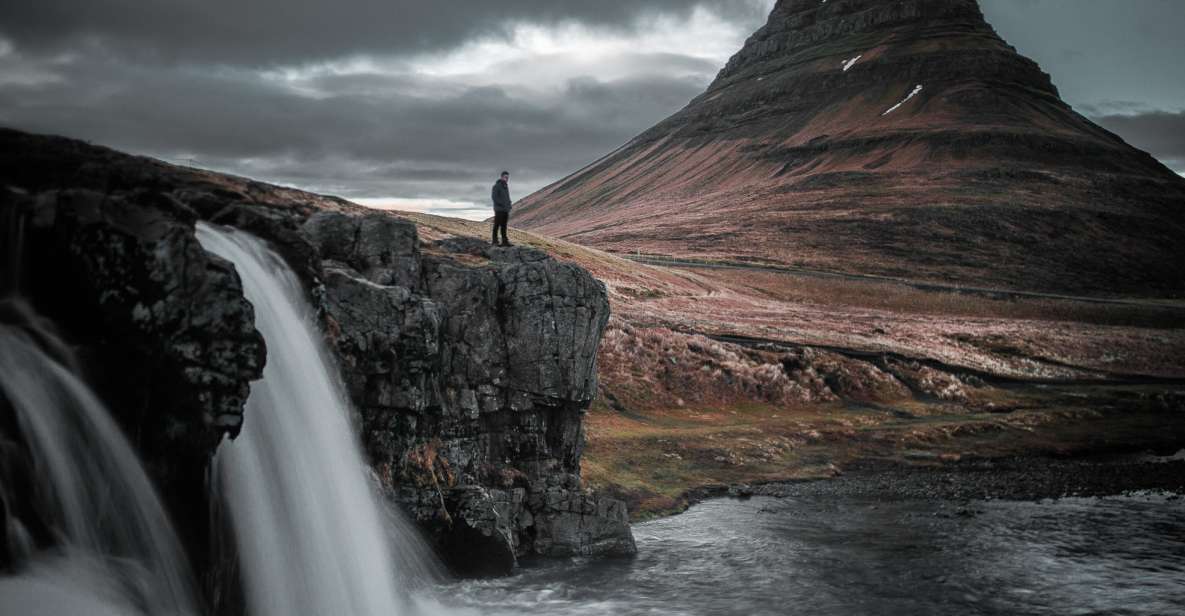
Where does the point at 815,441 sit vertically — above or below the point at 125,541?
below

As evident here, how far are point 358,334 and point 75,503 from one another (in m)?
11.4

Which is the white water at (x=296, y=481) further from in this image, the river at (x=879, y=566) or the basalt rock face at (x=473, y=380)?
the river at (x=879, y=566)

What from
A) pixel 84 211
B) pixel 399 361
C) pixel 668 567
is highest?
pixel 84 211

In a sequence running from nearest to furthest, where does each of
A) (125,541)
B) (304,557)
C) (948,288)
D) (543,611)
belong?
(125,541)
(304,557)
(543,611)
(948,288)

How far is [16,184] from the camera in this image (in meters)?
16.9

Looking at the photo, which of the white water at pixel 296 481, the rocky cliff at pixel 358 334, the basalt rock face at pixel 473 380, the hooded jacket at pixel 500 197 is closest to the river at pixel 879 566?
the basalt rock face at pixel 473 380

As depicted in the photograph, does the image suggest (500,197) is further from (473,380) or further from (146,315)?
(146,315)

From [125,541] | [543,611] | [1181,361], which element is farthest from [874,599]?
[1181,361]

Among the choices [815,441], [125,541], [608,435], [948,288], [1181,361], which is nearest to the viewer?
[125,541]

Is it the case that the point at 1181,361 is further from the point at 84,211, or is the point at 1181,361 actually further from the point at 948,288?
the point at 84,211

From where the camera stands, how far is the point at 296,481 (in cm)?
2094

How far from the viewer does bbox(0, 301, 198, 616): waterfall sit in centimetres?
1452

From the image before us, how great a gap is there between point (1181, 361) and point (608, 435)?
7486cm

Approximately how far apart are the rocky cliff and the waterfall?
49 cm
